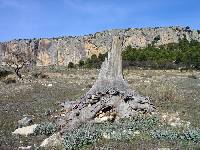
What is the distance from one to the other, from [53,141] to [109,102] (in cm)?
421

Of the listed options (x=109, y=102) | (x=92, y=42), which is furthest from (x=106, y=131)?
(x=92, y=42)

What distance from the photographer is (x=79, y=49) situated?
190 m

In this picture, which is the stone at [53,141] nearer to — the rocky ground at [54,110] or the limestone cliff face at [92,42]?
the rocky ground at [54,110]

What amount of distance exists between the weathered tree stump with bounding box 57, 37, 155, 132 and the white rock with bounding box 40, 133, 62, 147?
0.74 meters

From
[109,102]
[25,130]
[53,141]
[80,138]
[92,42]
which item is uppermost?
[92,42]

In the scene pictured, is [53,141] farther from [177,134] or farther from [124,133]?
[177,134]

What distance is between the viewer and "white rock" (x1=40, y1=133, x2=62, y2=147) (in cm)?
1845

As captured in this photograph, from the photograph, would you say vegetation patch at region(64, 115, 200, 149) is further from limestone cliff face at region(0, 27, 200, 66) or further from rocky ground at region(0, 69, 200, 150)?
limestone cliff face at region(0, 27, 200, 66)

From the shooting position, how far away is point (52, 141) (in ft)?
61.3

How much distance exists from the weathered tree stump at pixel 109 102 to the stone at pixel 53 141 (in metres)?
0.78

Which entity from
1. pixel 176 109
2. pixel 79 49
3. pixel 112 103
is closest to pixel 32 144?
pixel 112 103

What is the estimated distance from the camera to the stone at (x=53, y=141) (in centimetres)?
1841

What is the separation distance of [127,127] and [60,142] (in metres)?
2.74

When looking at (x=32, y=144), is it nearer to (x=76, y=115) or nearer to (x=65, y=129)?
(x=65, y=129)
